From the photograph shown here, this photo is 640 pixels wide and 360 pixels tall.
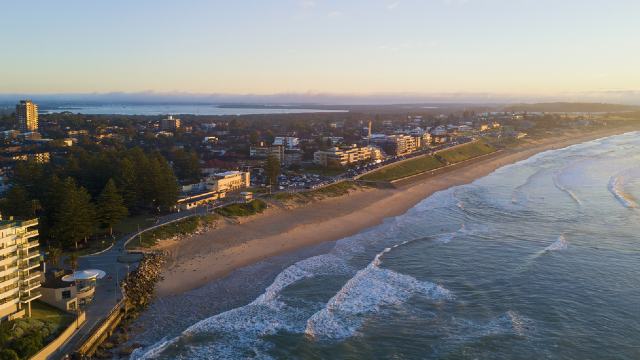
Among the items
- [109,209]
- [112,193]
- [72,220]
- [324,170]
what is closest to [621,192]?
[324,170]

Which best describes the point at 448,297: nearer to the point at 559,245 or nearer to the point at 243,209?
the point at 559,245

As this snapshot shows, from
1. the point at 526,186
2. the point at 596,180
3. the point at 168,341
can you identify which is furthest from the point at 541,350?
the point at 596,180

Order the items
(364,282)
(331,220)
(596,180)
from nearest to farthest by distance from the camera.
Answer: (364,282) → (331,220) → (596,180)

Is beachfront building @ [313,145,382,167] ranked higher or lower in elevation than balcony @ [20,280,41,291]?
higher

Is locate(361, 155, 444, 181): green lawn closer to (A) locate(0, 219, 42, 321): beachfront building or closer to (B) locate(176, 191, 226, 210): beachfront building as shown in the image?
(B) locate(176, 191, 226, 210): beachfront building

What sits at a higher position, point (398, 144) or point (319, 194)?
point (398, 144)

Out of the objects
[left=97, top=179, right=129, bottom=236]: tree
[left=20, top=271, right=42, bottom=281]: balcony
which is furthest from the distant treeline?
[left=20, top=271, right=42, bottom=281]: balcony

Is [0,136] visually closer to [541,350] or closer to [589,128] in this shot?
[541,350]
